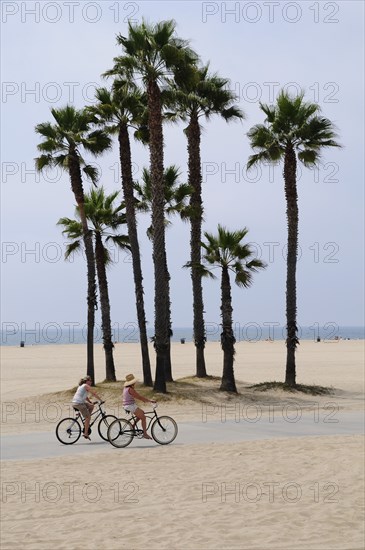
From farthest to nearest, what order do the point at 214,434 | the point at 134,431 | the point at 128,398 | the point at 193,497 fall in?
1. the point at 214,434
2. the point at 134,431
3. the point at 128,398
4. the point at 193,497

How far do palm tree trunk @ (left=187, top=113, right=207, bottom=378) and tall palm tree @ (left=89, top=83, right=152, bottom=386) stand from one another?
3560 mm

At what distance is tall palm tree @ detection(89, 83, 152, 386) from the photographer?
33.7m

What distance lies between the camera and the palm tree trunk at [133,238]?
33438 millimetres

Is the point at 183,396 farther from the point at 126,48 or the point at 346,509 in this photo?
the point at 346,509

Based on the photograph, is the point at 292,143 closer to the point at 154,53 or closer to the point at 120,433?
the point at 154,53

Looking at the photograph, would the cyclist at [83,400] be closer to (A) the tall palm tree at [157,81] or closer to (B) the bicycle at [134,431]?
(B) the bicycle at [134,431]

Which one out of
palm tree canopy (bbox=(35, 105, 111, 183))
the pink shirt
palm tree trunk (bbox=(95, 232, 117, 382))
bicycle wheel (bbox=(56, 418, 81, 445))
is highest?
palm tree canopy (bbox=(35, 105, 111, 183))

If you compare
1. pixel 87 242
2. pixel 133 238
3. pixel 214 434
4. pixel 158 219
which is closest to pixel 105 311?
pixel 87 242

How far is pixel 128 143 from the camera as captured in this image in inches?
1364

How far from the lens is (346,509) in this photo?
1346 centimetres

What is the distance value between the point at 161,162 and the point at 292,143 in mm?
8410

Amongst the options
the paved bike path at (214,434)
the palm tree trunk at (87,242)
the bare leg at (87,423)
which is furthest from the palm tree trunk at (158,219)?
the bare leg at (87,423)


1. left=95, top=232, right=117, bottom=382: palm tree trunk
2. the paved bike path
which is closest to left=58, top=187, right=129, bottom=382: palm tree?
left=95, top=232, right=117, bottom=382: palm tree trunk

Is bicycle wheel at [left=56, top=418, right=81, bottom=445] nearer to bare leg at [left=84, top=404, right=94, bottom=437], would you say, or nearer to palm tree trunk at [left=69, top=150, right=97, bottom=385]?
bare leg at [left=84, top=404, right=94, bottom=437]
